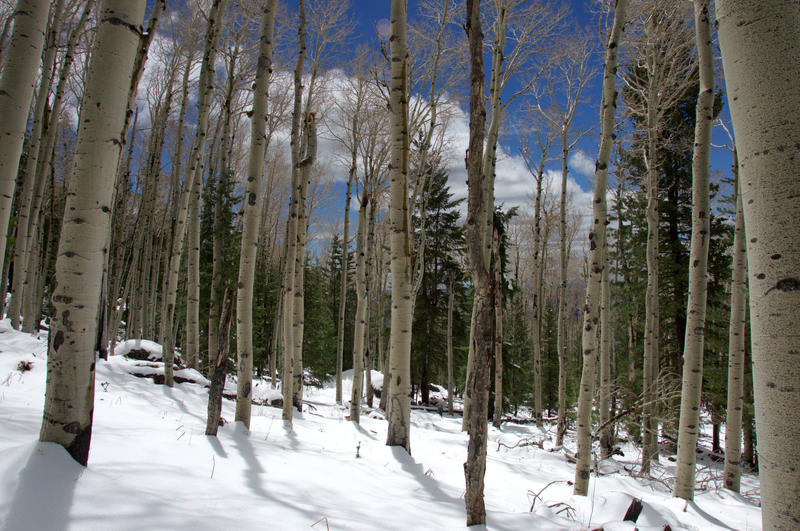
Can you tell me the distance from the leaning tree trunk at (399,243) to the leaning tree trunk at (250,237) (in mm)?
1683

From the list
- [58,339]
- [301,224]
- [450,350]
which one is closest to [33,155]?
[301,224]

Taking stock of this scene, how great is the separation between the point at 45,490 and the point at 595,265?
16.5 ft

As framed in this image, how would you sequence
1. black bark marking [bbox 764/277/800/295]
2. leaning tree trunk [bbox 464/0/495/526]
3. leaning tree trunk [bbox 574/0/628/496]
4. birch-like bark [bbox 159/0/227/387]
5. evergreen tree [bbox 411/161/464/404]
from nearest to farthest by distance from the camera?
black bark marking [bbox 764/277/800/295]
leaning tree trunk [bbox 464/0/495/526]
leaning tree trunk [bbox 574/0/628/496]
birch-like bark [bbox 159/0/227/387]
evergreen tree [bbox 411/161/464/404]

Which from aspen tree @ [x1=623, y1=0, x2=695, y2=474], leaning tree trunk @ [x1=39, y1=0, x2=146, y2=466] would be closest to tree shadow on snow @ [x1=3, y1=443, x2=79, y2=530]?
leaning tree trunk @ [x1=39, y1=0, x2=146, y2=466]

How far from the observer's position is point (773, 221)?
1.10 meters

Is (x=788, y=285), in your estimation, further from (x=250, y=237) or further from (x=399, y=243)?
(x=250, y=237)

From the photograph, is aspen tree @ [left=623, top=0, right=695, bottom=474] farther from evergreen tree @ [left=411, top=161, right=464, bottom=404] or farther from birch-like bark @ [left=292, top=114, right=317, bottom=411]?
evergreen tree @ [left=411, top=161, right=464, bottom=404]

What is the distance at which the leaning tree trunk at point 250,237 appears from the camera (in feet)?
16.7

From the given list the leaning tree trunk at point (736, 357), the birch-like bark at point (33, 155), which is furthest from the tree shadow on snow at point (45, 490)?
the birch-like bark at point (33, 155)

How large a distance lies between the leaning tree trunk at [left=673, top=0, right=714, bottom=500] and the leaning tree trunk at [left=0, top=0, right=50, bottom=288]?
660 cm

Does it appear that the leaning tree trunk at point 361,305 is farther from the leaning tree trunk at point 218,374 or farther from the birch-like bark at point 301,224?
the leaning tree trunk at point 218,374

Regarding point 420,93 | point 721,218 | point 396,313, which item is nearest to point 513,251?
point 721,218

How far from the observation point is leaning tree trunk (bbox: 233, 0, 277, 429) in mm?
5098

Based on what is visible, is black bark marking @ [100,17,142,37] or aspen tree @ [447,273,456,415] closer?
black bark marking @ [100,17,142,37]
